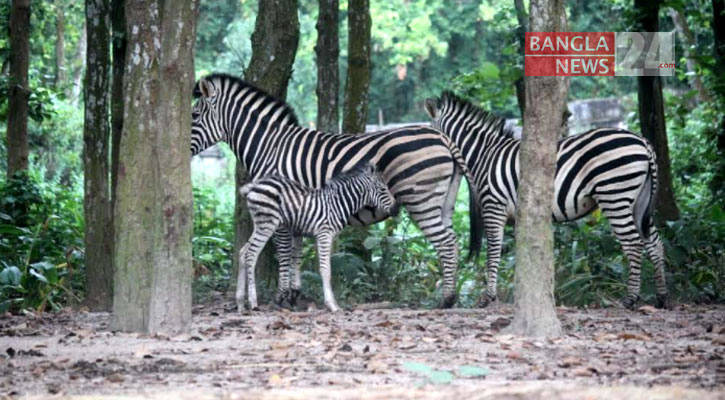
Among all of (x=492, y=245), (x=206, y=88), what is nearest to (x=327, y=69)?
(x=206, y=88)

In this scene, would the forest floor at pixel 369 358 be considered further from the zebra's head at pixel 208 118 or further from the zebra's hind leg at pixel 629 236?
the zebra's head at pixel 208 118

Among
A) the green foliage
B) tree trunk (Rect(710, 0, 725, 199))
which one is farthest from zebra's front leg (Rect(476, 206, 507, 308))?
the green foliage

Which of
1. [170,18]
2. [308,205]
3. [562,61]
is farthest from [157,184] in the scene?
[562,61]

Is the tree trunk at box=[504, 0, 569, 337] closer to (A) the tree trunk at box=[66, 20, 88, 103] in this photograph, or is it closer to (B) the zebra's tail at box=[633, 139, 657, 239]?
(B) the zebra's tail at box=[633, 139, 657, 239]

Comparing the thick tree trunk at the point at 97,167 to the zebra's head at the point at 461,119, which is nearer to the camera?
the thick tree trunk at the point at 97,167

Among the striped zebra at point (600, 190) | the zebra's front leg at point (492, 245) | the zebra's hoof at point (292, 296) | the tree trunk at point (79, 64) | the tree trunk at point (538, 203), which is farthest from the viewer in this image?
the tree trunk at point (79, 64)

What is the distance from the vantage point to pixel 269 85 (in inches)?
470

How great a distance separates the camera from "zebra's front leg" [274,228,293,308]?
10.8 m

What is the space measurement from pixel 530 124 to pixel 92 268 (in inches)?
218

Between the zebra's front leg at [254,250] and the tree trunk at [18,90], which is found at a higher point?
the tree trunk at [18,90]

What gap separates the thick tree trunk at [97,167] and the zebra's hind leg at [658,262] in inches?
237

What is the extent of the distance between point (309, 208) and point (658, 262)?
12.9 feet

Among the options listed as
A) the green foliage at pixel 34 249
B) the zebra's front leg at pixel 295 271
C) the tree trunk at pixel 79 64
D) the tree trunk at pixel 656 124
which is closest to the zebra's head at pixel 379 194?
the zebra's front leg at pixel 295 271

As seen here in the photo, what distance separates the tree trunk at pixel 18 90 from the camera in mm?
13164
